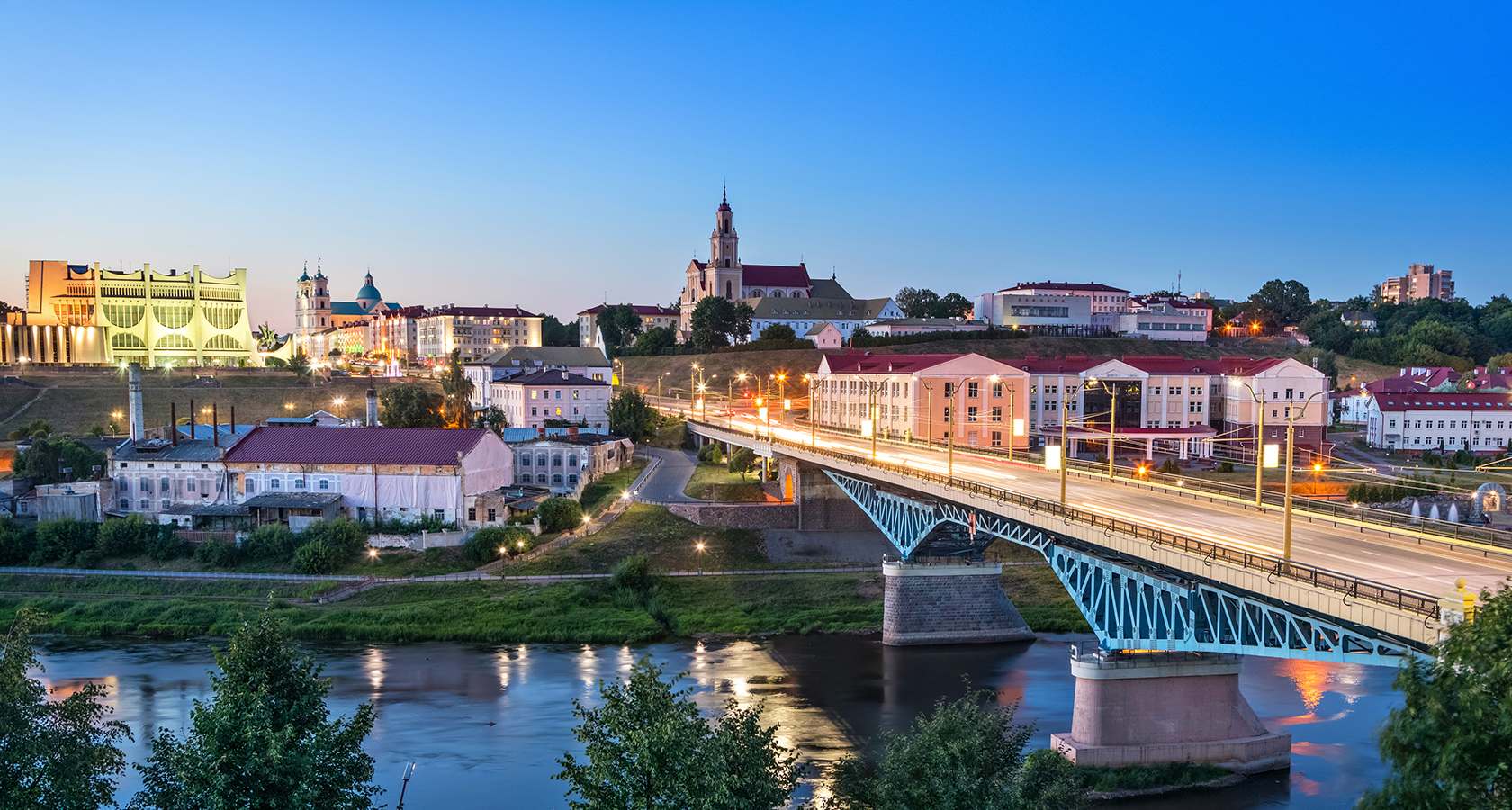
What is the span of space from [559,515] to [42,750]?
39.7 m

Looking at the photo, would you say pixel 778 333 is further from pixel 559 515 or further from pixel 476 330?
pixel 559 515

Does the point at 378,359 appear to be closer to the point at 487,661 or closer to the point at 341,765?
the point at 487,661

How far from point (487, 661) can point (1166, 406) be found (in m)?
59.6

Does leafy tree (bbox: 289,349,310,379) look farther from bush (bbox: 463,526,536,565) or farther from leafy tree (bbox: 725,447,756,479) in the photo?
bush (bbox: 463,526,536,565)

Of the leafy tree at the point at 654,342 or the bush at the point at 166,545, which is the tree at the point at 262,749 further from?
the leafy tree at the point at 654,342

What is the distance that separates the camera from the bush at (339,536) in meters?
53.2

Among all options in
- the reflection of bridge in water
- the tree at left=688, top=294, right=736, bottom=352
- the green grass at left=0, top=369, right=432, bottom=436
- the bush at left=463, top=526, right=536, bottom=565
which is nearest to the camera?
the reflection of bridge in water

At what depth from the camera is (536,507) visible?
58062 millimetres

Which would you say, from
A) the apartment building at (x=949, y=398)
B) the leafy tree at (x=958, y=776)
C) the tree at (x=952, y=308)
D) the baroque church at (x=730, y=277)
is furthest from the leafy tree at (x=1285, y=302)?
the leafy tree at (x=958, y=776)

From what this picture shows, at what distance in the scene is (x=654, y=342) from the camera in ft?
455

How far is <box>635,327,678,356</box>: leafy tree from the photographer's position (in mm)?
138500

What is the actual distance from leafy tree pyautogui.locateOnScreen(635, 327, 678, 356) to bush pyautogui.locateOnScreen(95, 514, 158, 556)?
8523 cm

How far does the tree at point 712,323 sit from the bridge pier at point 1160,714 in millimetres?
106189

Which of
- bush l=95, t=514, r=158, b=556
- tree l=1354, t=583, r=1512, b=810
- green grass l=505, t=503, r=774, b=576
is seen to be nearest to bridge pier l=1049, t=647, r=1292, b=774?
tree l=1354, t=583, r=1512, b=810
